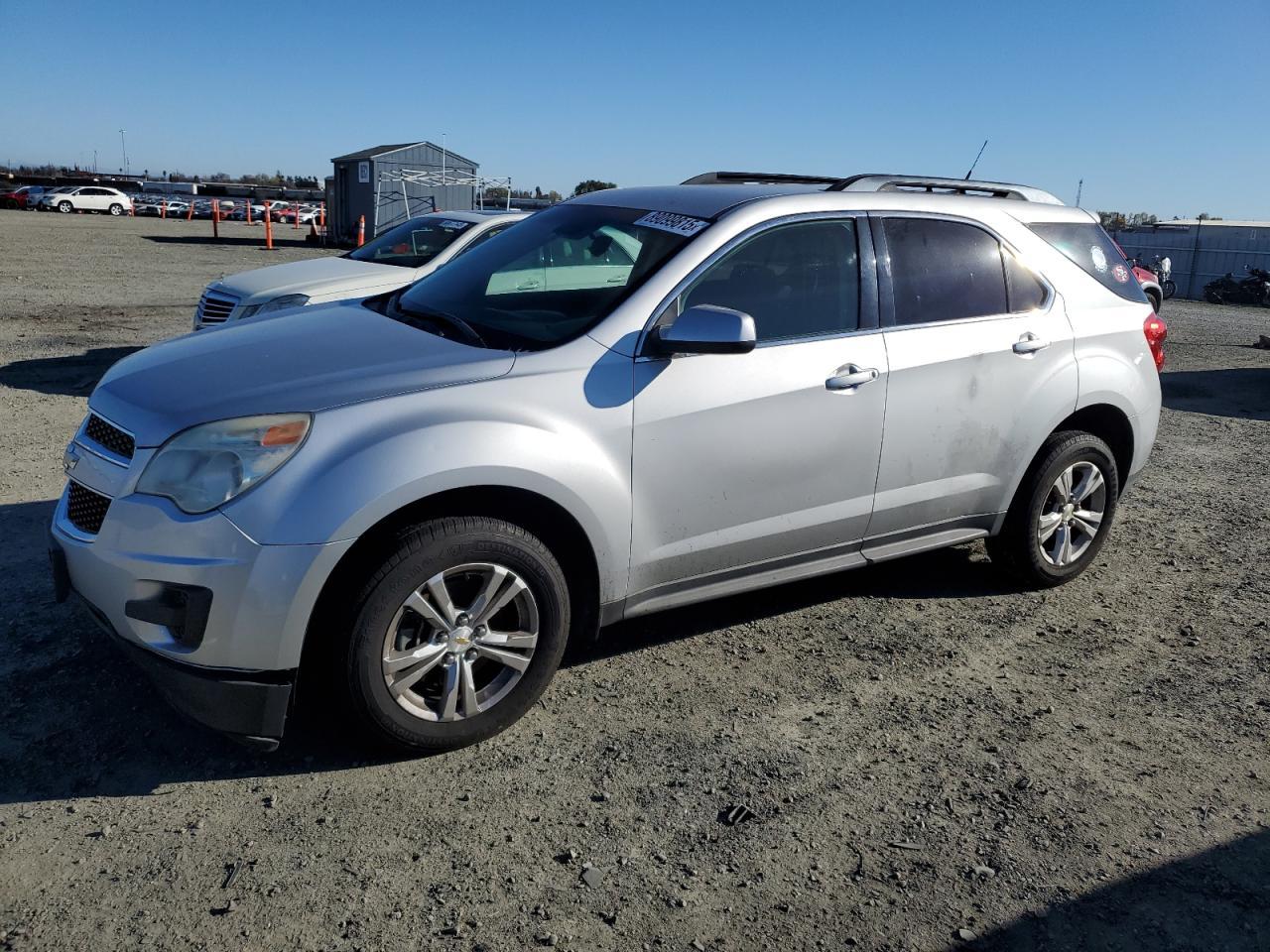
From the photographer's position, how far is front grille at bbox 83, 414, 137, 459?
10.8ft

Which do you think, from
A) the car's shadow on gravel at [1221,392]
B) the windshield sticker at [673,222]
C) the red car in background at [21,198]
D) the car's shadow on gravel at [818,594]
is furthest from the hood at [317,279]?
the red car in background at [21,198]

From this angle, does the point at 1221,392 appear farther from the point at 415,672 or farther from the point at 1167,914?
the point at 415,672

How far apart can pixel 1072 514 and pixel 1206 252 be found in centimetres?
3088

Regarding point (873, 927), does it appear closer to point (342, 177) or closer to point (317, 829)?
point (317, 829)

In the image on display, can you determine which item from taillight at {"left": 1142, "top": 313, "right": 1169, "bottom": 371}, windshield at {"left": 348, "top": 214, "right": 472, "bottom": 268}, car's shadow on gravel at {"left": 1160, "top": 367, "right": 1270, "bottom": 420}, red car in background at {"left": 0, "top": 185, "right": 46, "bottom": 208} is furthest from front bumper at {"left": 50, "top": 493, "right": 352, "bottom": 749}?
red car in background at {"left": 0, "top": 185, "right": 46, "bottom": 208}

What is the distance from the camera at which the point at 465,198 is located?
32.3m

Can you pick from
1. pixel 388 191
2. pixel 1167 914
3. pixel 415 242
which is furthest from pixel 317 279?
pixel 388 191

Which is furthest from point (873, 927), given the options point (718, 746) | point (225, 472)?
point (225, 472)

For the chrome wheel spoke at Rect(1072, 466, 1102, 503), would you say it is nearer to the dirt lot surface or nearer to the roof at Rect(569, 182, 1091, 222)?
the dirt lot surface

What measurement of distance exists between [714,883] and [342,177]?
30754 mm

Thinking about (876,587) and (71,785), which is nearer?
(71,785)

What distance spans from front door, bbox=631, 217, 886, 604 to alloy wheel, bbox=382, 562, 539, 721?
497 mm

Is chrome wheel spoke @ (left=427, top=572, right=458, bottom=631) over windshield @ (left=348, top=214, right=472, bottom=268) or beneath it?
beneath

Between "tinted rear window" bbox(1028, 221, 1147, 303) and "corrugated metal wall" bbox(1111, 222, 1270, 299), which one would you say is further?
"corrugated metal wall" bbox(1111, 222, 1270, 299)
